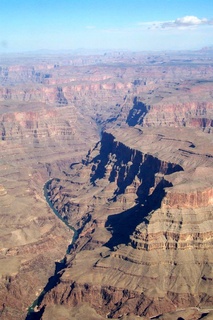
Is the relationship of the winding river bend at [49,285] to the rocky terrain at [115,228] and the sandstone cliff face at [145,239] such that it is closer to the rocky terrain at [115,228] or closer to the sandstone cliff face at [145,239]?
the rocky terrain at [115,228]

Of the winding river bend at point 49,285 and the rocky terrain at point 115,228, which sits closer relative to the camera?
the winding river bend at point 49,285

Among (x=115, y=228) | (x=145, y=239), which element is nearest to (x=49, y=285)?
(x=145, y=239)

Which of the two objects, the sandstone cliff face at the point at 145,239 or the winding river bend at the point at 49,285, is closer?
the winding river bend at the point at 49,285

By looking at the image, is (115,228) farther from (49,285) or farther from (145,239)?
(49,285)

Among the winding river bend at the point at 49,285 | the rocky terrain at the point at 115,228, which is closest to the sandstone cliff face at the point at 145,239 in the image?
the rocky terrain at the point at 115,228

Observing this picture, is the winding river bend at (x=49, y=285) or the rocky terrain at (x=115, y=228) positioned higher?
the rocky terrain at (x=115, y=228)

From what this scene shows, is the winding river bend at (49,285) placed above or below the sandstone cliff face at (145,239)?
below

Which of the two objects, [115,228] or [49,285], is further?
[115,228]

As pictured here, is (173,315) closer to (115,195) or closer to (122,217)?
(122,217)
